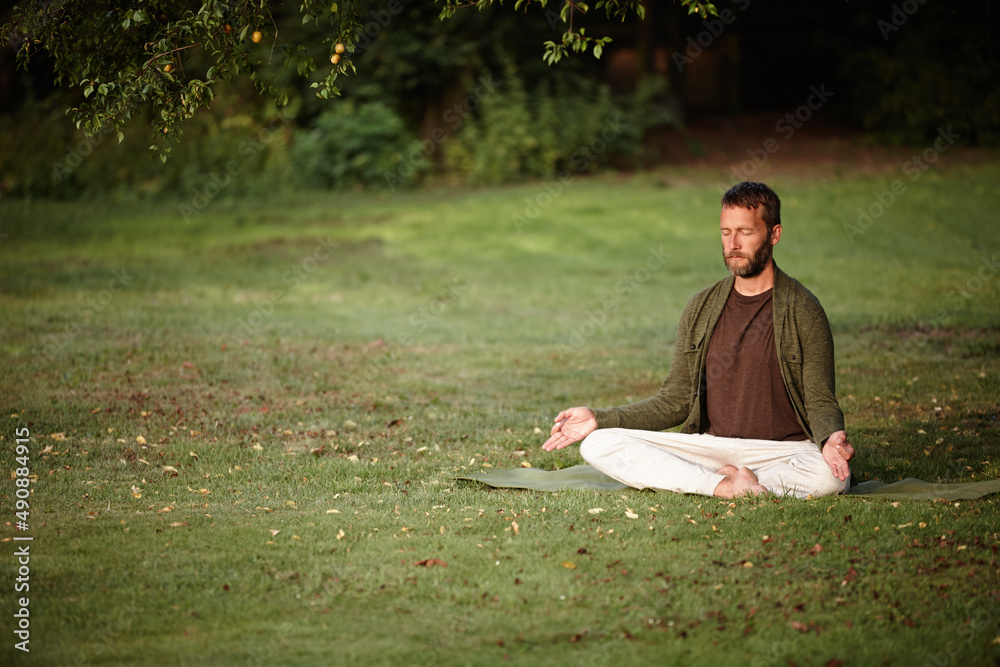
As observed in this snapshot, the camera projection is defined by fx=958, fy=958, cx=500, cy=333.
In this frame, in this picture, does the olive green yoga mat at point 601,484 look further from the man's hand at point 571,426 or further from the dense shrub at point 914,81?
the dense shrub at point 914,81

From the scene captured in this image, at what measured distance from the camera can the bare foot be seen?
557 centimetres

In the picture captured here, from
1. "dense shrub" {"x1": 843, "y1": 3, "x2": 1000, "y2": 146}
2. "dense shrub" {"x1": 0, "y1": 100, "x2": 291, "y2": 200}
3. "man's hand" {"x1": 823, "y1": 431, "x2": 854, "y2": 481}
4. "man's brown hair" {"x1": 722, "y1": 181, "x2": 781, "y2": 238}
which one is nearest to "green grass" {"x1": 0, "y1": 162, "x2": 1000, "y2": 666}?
"man's hand" {"x1": 823, "y1": 431, "x2": 854, "y2": 481}

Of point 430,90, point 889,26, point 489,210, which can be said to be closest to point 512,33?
point 430,90

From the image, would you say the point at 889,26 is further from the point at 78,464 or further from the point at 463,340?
the point at 78,464

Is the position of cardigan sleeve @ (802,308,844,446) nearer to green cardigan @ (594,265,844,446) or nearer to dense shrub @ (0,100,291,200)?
green cardigan @ (594,265,844,446)

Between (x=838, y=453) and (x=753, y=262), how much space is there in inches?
47.3

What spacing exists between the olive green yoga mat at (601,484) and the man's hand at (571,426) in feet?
1.73

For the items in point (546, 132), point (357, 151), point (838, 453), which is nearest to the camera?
point (838, 453)

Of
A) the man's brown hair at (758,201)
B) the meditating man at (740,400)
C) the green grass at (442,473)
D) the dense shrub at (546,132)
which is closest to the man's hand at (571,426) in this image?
the meditating man at (740,400)

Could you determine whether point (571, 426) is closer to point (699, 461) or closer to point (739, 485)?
point (699, 461)

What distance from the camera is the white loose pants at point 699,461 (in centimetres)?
557

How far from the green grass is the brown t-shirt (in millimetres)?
503

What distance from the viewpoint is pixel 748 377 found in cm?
569

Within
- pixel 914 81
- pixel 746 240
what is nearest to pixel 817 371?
pixel 746 240
